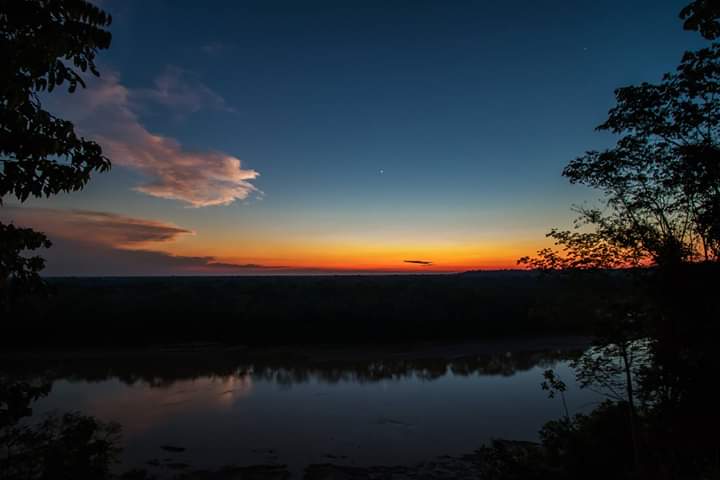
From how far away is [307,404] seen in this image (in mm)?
20812

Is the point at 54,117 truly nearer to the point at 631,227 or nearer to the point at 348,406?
the point at 631,227

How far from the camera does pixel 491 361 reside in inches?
1232

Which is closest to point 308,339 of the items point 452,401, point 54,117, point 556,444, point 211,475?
point 452,401

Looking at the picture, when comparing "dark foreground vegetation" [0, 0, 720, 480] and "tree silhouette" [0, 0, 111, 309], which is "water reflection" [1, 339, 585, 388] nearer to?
"dark foreground vegetation" [0, 0, 720, 480]

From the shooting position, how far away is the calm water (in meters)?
15.2

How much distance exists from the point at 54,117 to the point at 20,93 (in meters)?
0.57

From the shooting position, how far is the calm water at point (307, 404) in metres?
15.2

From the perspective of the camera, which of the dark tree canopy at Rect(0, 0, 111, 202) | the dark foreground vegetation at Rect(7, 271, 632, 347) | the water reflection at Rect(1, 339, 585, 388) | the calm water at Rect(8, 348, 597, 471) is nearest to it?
the dark tree canopy at Rect(0, 0, 111, 202)

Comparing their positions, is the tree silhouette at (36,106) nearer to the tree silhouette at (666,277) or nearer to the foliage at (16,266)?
the foliage at (16,266)

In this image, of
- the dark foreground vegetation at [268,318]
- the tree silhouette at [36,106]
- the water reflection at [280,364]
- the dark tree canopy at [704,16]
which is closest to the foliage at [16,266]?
the tree silhouette at [36,106]

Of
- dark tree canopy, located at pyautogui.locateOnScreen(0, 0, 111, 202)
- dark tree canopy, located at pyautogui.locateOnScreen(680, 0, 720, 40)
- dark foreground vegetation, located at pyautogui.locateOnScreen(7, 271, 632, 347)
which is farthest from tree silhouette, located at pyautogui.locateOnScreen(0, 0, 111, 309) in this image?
dark foreground vegetation, located at pyautogui.locateOnScreen(7, 271, 632, 347)

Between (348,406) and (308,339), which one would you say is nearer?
(348,406)

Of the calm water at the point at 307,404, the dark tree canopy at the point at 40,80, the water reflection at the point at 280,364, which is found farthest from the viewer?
the water reflection at the point at 280,364

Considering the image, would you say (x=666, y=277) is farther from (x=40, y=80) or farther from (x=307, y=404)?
(x=307, y=404)
